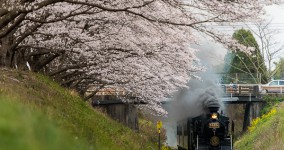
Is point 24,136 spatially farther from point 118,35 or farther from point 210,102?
point 210,102

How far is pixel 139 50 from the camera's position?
49.0 ft

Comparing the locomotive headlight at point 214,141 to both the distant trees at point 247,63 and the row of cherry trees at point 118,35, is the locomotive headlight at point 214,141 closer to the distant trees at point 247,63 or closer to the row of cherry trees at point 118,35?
the row of cherry trees at point 118,35

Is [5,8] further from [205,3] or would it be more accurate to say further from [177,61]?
[177,61]

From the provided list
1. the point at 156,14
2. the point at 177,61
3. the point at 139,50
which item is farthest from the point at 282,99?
the point at 156,14

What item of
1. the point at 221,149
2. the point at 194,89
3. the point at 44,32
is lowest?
the point at 221,149

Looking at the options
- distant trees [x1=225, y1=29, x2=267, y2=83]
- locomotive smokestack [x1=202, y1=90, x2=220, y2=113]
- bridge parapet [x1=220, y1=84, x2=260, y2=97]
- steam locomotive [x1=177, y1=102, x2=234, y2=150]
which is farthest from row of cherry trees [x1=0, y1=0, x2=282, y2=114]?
distant trees [x1=225, y1=29, x2=267, y2=83]

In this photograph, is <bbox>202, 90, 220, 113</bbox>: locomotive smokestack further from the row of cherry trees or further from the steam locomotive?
the row of cherry trees

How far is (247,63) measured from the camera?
61.3 meters

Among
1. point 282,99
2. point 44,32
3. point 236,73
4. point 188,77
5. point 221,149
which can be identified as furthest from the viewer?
point 236,73

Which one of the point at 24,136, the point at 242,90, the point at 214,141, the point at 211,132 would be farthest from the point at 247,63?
the point at 24,136

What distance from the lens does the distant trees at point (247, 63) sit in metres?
59.6

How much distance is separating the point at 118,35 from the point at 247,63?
48.0m

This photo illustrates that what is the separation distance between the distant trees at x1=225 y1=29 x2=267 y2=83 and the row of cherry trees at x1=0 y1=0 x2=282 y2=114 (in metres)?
38.6

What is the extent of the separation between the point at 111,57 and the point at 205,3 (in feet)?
22.1
